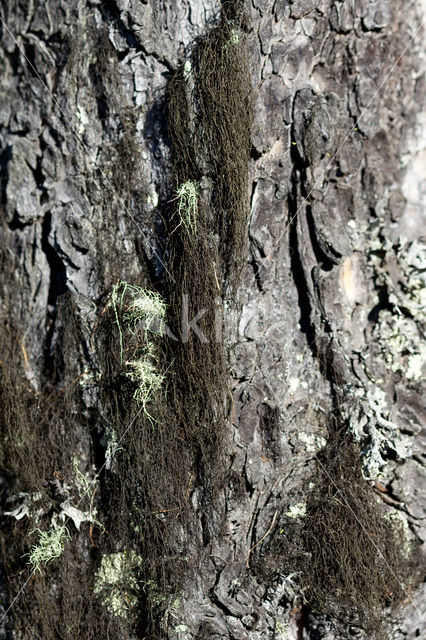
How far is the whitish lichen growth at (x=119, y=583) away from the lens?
2.08m

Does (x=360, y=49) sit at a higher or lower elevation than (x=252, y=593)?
higher

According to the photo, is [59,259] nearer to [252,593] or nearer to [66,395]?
[66,395]

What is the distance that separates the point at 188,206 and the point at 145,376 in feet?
2.09

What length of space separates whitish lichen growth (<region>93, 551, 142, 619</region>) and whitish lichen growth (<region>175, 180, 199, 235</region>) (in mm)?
1245

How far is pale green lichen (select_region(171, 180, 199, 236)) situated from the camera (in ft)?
6.41

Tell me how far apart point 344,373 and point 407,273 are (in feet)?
1.57

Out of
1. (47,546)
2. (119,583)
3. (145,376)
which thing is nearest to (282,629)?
(119,583)

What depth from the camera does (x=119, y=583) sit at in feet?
6.87

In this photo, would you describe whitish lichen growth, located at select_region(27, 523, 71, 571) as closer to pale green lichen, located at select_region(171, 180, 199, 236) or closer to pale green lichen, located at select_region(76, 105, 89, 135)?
pale green lichen, located at select_region(171, 180, 199, 236)

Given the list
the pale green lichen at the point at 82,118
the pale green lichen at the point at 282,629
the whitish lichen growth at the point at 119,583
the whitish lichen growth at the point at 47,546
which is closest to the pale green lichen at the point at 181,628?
the whitish lichen growth at the point at 119,583

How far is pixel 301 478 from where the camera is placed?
2037 millimetres

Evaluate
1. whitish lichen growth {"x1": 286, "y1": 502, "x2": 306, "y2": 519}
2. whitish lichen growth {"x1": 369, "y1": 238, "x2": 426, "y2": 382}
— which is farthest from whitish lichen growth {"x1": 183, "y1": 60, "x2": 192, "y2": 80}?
whitish lichen growth {"x1": 286, "y1": 502, "x2": 306, "y2": 519}

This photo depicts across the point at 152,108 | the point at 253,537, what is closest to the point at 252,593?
the point at 253,537

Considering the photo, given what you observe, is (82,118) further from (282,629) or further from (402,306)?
(282,629)
